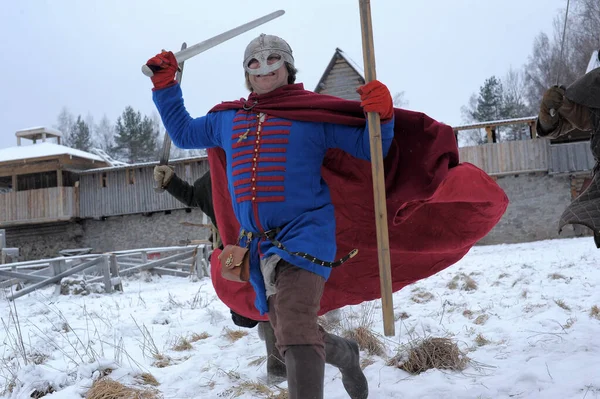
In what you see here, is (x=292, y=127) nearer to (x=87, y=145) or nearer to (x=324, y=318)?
(x=324, y=318)

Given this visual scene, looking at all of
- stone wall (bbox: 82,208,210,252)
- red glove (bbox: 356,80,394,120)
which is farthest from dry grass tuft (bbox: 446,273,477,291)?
stone wall (bbox: 82,208,210,252)

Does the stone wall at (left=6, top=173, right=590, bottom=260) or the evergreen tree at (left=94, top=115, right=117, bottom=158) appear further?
the evergreen tree at (left=94, top=115, right=117, bottom=158)

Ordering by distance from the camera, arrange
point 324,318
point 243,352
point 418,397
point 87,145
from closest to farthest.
A: point 418,397
point 243,352
point 324,318
point 87,145

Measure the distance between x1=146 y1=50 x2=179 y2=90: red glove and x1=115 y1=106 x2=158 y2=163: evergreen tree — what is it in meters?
41.6

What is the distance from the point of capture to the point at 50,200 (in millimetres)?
22750

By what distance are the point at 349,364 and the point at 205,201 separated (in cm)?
184

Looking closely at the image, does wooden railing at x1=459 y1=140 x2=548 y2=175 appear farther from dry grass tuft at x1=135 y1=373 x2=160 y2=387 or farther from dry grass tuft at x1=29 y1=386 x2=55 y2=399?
dry grass tuft at x1=29 y1=386 x2=55 y2=399

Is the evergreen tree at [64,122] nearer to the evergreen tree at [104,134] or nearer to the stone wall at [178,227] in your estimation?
the evergreen tree at [104,134]

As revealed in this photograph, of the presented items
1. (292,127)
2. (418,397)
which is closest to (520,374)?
(418,397)

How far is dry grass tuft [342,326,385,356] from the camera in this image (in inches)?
141

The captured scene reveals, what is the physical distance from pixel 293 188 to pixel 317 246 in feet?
1.02

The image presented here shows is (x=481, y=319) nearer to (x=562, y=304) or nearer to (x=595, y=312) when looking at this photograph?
(x=562, y=304)

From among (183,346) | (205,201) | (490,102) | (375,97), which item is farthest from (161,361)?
(490,102)

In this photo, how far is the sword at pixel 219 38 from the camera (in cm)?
304
